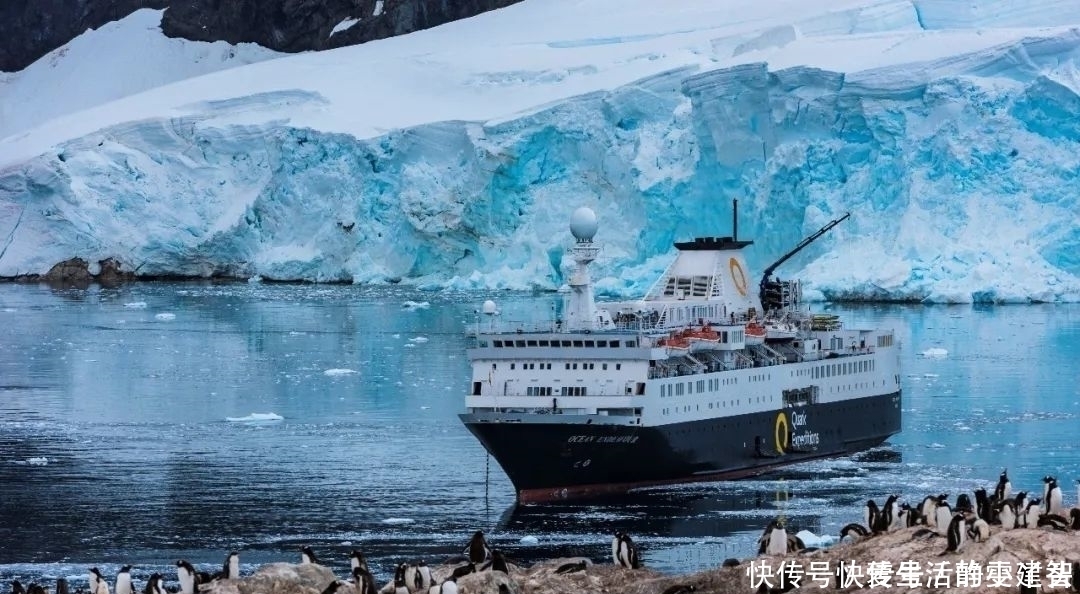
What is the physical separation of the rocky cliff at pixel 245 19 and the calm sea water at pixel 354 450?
32551 millimetres

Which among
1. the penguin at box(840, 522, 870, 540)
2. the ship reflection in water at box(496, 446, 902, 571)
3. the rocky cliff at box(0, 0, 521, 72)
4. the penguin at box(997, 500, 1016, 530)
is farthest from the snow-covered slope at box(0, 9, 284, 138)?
the penguin at box(997, 500, 1016, 530)

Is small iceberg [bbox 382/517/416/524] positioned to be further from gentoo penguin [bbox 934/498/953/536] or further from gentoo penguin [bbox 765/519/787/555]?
gentoo penguin [bbox 934/498/953/536]

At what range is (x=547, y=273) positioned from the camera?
5394 cm

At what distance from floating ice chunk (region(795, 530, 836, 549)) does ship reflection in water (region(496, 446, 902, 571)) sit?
0.53 metres

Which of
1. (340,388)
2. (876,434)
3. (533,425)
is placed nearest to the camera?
(533,425)

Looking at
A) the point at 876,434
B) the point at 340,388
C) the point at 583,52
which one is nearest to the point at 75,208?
the point at 583,52

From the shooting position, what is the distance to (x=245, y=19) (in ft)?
277

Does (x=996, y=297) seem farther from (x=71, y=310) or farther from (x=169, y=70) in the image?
(x=169, y=70)

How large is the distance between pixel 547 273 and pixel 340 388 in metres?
18.6

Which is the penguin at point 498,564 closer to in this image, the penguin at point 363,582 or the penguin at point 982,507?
the penguin at point 363,582

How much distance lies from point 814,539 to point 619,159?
3304 cm

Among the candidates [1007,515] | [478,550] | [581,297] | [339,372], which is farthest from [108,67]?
[1007,515]

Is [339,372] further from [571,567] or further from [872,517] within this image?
[571,567]

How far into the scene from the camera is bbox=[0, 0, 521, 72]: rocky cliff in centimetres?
7925
